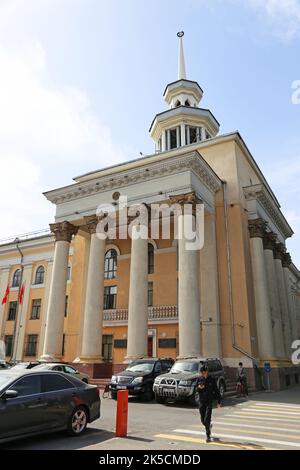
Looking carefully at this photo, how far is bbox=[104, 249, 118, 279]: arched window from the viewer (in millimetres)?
29766

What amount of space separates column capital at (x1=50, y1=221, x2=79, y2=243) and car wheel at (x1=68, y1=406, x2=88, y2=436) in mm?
17466

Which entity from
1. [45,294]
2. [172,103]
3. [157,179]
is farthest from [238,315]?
[172,103]

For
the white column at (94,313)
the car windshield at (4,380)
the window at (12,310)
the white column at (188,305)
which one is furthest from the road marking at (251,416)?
the window at (12,310)

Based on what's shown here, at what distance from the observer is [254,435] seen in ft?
27.3

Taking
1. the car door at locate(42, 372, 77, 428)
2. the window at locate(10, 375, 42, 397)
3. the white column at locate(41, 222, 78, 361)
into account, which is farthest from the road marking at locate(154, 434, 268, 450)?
the white column at locate(41, 222, 78, 361)

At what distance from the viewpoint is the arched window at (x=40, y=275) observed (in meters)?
35.5

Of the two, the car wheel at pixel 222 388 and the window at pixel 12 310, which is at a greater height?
the window at pixel 12 310

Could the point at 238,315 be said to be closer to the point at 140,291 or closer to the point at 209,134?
the point at 140,291

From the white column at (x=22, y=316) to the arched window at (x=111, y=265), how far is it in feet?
32.8

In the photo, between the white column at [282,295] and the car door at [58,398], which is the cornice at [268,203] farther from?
the car door at [58,398]

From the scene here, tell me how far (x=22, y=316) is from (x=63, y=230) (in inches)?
545

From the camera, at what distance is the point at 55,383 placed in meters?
8.04

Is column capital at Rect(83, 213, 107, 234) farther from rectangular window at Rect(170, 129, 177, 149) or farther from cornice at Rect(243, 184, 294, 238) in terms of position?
rectangular window at Rect(170, 129, 177, 149)

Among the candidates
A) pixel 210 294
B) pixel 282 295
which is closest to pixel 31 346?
pixel 210 294
